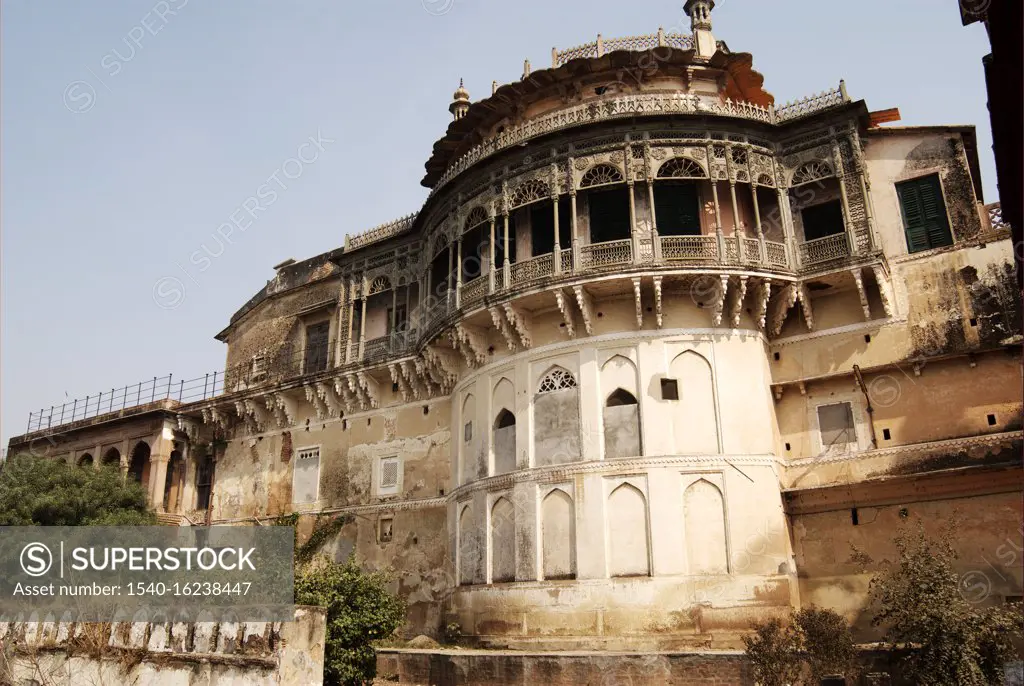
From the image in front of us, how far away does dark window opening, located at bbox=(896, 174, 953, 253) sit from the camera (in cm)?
1841

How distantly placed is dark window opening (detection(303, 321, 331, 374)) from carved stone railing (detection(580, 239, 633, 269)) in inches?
415

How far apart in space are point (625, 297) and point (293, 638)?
1052 centimetres

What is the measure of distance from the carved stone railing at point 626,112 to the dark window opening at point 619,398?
6.06m

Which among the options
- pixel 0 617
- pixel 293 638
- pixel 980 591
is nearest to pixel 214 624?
pixel 293 638

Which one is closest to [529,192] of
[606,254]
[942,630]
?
[606,254]

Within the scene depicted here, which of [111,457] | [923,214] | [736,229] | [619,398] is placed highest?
[923,214]

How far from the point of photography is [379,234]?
2550 centimetres

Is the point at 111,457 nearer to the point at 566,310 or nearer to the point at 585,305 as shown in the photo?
the point at 566,310

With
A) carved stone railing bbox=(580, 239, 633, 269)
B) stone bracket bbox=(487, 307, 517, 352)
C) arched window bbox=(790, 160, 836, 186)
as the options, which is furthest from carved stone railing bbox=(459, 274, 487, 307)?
arched window bbox=(790, 160, 836, 186)

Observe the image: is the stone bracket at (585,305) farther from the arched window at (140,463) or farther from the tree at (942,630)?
the arched window at (140,463)

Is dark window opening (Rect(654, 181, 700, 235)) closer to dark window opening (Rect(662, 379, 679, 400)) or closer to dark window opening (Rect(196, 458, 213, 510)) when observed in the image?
dark window opening (Rect(662, 379, 679, 400))

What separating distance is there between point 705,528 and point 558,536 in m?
2.95

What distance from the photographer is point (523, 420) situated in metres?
18.9

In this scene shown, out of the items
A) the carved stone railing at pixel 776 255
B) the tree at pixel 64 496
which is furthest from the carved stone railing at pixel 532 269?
the tree at pixel 64 496
